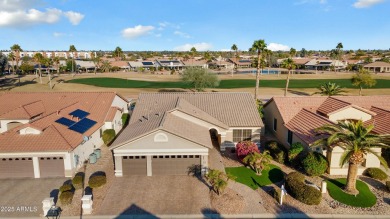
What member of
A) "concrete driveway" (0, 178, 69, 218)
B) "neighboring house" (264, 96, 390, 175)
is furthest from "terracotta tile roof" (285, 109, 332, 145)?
"concrete driveway" (0, 178, 69, 218)

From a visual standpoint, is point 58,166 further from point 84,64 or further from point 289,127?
point 84,64

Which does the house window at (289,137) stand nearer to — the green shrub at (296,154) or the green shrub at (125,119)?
the green shrub at (296,154)

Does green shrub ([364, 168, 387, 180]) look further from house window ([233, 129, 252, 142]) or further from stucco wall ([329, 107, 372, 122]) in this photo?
house window ([233, 129, 252, 142])

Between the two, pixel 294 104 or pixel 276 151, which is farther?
pixel 294 104

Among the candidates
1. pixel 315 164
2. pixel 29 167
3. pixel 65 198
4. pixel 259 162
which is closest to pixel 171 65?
pixel 29 167

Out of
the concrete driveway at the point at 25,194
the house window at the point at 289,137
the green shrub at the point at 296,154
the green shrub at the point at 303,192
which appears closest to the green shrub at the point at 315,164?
the green shrub at the point at 296,154

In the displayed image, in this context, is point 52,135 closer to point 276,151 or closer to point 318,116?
point 276,151

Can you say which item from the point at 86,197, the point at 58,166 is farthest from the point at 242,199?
the point at 58,166
